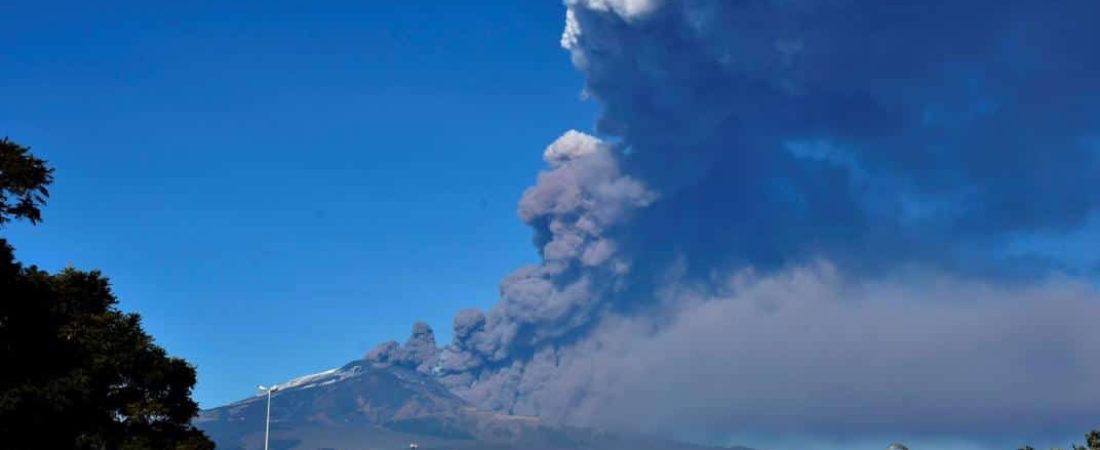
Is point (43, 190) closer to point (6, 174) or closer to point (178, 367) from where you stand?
point (6, 174)

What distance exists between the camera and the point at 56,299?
2452 inches

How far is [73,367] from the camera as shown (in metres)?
58.2

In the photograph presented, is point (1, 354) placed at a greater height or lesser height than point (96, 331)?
lesser

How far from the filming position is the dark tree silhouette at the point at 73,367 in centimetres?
4912

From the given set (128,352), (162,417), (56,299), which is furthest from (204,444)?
(56,299)

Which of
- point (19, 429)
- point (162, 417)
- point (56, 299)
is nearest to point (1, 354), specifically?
point (19, 429)

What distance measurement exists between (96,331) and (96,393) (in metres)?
4.07

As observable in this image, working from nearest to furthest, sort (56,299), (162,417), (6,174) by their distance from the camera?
(6,174), (56,299), (162,417)

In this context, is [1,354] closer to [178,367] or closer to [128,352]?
[128,352]

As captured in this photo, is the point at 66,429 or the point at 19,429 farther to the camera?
the point at 66,429

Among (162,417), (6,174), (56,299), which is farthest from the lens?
(162,417)

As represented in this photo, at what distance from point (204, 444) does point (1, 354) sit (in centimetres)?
1926

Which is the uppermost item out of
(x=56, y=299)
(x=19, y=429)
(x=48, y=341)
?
(x=56, y=299)

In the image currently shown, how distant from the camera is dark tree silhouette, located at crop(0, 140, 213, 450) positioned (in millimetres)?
49125
